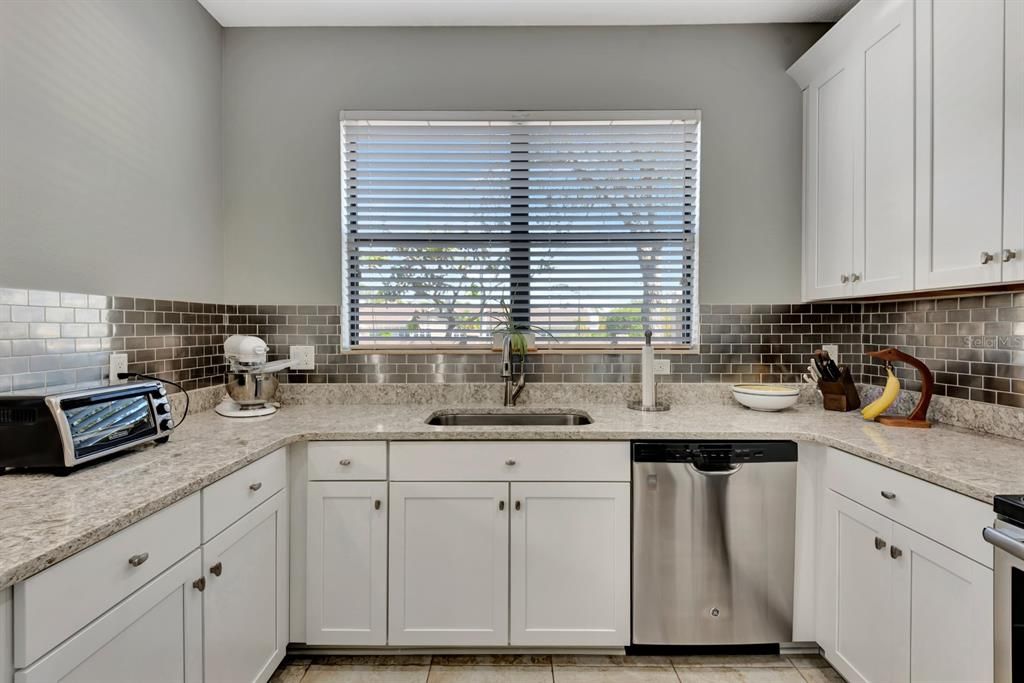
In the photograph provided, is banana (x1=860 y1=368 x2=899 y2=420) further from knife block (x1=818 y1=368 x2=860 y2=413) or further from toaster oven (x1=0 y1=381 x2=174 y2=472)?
toaster oven (x1=0 y1=381 x2=174 y2=472)

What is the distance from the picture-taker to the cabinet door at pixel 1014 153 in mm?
1370

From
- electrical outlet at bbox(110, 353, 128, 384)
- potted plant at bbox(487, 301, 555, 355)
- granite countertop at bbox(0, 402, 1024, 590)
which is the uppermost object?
potted plant at bbox(487, 301, 555, 355)

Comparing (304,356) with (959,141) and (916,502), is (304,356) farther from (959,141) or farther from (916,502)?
(959,141)

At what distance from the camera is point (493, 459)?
72.9 inches

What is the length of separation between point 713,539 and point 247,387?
6.44ft

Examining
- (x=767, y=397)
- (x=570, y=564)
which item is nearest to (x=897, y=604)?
(x=767, y=397)

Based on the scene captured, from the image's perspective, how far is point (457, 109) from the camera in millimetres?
2461

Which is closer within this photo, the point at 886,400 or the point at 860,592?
the point at 860,592

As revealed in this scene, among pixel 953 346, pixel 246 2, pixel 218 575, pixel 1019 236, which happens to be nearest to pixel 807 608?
pixel 953 346

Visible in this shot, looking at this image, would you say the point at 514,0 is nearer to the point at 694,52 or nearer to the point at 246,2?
the point at 694,52

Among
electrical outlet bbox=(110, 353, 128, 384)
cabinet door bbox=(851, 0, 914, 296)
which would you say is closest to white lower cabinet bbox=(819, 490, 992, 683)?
cabinet door bbox=(851, 0, 914, 296)

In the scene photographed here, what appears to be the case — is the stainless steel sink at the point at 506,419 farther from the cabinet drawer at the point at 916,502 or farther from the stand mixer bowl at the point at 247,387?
the cabinet drawer at the point at 916,502

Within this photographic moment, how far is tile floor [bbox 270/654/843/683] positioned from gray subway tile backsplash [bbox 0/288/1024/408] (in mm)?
1167

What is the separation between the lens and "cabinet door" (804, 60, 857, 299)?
2.08 m
